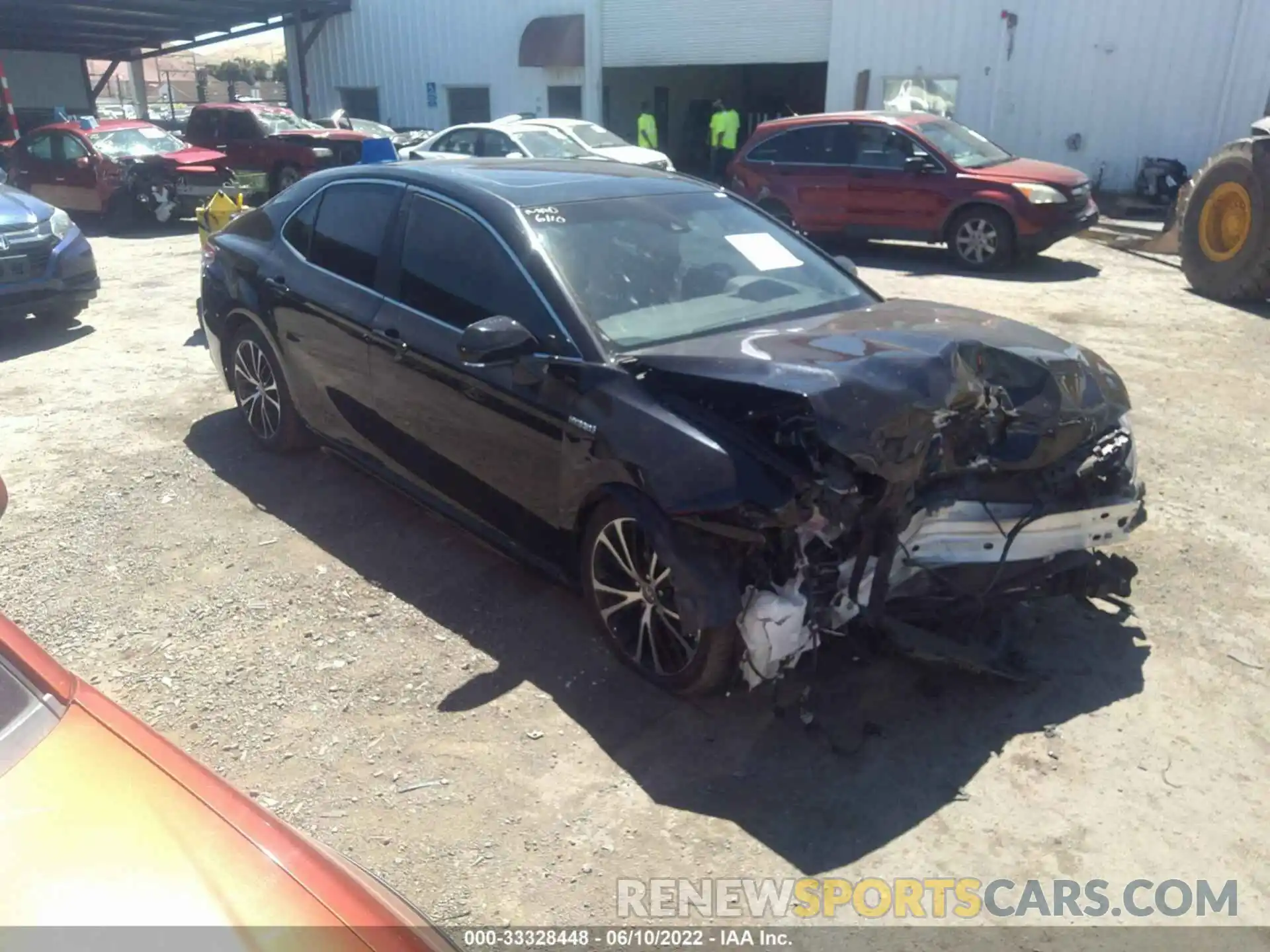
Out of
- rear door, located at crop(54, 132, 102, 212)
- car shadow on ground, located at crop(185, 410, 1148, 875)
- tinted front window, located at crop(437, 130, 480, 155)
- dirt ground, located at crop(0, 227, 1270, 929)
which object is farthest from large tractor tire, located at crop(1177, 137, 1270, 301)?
rear door, located at crop(54, 132, 102, 212)

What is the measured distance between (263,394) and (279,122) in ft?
47.9

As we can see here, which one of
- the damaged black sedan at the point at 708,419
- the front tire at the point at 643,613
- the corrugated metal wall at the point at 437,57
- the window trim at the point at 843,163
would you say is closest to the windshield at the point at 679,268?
the damaged black sedan at the point at 708,419

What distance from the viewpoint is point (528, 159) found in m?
5.17

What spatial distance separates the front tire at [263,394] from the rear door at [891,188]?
28.2 feet

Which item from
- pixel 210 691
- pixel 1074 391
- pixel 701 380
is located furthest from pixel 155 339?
pixel 1074 391

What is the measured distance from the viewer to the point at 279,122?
1823 centimetres

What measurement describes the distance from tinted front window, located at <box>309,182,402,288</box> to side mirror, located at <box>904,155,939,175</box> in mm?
8444

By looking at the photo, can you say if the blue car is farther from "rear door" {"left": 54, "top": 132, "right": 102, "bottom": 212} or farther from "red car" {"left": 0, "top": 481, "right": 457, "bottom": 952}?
"red car" {"left": 0, "top": 481, "right": 457, "bottom": 952}

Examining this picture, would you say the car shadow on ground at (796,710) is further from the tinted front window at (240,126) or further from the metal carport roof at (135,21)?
the metal carport roof at (135,21)

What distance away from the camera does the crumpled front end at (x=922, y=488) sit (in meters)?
3.19

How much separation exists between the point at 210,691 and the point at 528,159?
3006mm

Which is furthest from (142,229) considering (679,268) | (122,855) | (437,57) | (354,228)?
(122,855)

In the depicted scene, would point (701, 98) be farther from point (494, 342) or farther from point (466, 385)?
point (494, 342)

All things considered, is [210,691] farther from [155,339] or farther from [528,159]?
[155,339]
